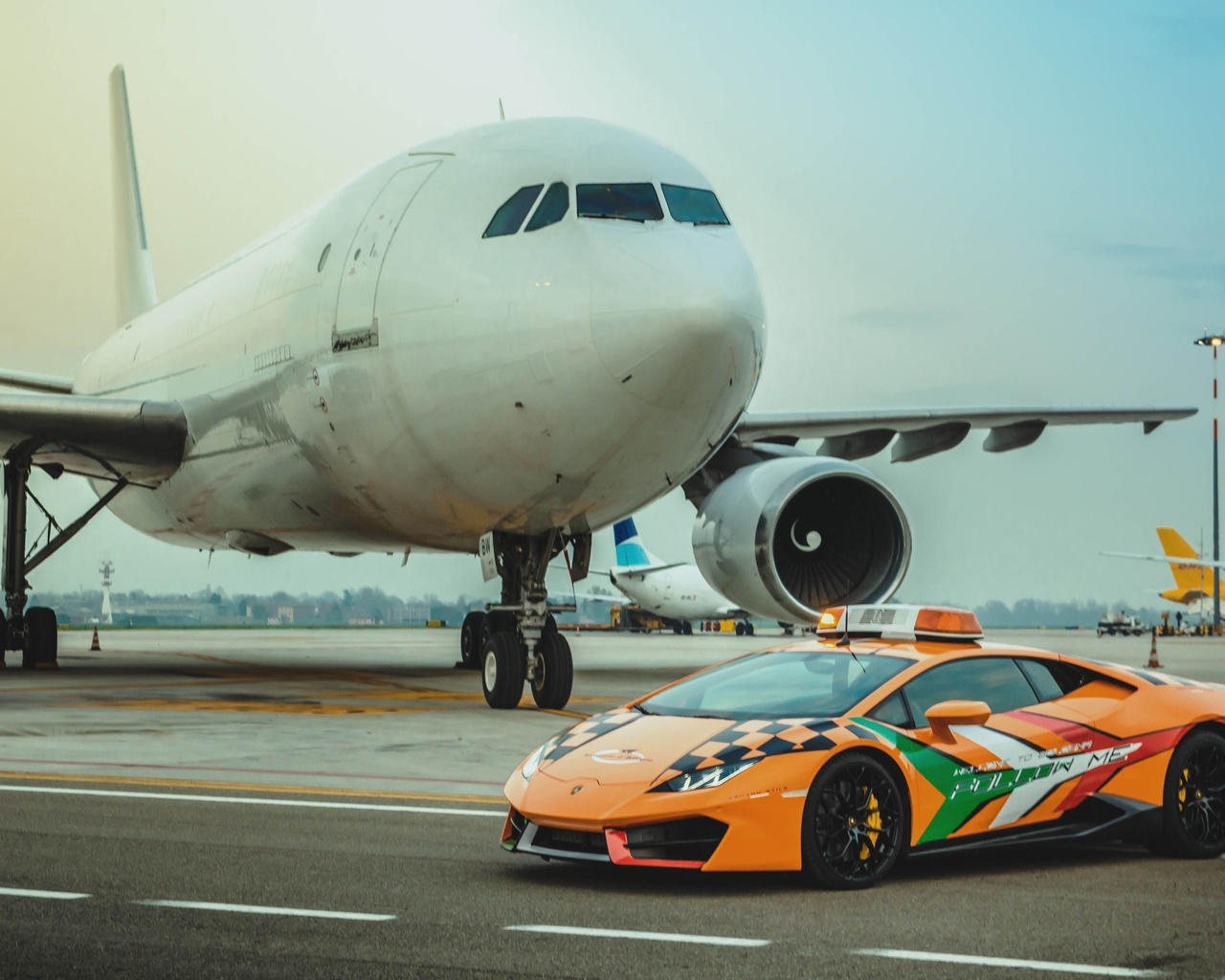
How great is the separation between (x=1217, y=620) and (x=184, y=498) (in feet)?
187

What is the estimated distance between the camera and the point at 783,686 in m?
7.48

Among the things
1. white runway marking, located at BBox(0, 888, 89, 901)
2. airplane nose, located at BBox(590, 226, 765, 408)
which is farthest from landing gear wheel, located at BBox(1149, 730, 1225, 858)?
airplane nose, located at BBox(590, 226, 765, 408)

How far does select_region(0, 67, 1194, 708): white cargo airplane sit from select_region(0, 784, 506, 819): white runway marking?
4.64 m

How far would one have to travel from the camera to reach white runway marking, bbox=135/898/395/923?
5727 millimetres

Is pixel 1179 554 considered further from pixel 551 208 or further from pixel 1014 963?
pixel 1014 963

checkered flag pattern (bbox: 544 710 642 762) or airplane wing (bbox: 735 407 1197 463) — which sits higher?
airplane wing (bbox: 735 407 1197 463)

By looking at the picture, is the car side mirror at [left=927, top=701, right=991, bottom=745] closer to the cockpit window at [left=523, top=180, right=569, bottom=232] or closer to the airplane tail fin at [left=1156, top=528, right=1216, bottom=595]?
the cockpit window at [left=523, top=180, right=569, bottom=232]

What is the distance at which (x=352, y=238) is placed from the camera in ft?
48.8

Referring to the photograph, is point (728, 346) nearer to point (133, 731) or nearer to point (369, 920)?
point (133, 731)

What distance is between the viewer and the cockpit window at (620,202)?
13.1m

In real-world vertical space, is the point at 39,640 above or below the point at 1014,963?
above

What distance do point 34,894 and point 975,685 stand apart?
4.06 m

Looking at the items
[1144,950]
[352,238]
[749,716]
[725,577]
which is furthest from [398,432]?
[1144,950]

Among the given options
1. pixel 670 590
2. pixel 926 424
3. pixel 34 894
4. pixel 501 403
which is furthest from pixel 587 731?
pixel 670 590
